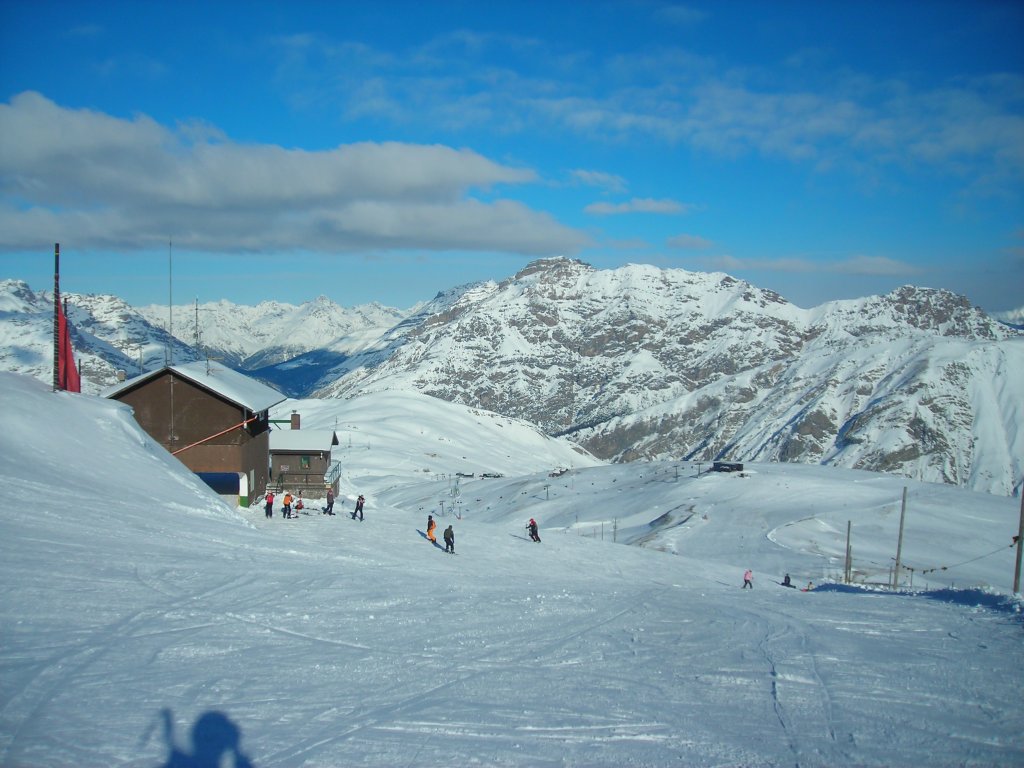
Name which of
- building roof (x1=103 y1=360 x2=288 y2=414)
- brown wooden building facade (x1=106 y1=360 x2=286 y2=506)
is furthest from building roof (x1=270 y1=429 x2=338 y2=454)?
brown wooden building facade (x1=106 y1=360 x2=286 y2=506)

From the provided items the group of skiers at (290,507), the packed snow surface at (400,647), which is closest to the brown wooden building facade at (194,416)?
the group of skiers at (290,507)

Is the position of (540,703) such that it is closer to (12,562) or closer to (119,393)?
(12,562)

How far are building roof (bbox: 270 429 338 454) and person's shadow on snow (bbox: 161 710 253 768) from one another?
110 ft

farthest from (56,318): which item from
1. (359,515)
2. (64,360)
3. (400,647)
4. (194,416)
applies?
(400,647)

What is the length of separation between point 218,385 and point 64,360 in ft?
21.3

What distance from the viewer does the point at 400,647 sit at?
14.0 metres

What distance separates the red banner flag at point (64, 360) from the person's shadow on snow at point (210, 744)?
22.4 meters

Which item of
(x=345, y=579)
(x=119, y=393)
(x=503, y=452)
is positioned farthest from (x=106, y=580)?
(x=503, y=452)

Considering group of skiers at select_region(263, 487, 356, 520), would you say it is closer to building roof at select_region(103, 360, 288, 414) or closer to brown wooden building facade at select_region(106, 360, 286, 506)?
brown wooden building facade at select_region(106, 360, 286, 506)

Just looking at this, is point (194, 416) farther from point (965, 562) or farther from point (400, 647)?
point (965, 562)

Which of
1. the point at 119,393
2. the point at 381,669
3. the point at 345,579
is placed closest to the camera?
the point at 381,669

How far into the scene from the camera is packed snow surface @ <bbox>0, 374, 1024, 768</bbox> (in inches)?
394

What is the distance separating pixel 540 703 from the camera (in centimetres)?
1155

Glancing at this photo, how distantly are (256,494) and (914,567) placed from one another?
4349 centimetres
